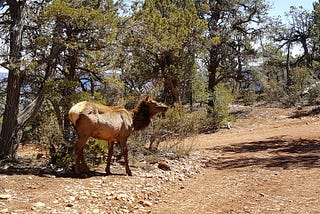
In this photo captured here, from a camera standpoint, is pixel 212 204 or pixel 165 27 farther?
pixel 165 27

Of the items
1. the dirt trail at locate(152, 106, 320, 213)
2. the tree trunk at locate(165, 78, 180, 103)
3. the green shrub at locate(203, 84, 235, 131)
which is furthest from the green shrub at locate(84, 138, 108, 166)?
the tree trunk at locate(165, 78, 180, 103)

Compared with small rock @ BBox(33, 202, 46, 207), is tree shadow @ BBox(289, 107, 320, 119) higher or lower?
higher

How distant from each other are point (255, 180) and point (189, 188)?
5.00 ft

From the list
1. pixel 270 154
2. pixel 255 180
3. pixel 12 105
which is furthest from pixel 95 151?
pixel 270 154

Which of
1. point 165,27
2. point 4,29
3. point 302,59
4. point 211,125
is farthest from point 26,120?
point 302,59

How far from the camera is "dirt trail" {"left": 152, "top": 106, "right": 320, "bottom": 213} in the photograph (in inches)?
288

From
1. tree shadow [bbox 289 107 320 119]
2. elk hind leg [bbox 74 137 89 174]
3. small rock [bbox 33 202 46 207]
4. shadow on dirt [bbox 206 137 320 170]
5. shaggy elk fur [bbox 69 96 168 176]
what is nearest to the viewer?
small rock [bbox 33 202 46 207]

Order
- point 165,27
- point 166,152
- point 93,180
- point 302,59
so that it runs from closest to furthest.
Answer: point 93,180 < point 166,152 < point 165,27 < point 302,59

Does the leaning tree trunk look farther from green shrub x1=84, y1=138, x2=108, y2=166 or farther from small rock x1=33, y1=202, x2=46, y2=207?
small rock x1=33, y1=202, x2=46, y2=207

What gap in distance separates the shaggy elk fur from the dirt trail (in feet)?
5.91

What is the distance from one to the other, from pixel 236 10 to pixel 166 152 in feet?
57.5

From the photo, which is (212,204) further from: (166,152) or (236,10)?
(236,10)

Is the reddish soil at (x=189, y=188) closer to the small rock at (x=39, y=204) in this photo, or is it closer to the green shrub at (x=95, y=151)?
the small rock at (x=39, y=204)

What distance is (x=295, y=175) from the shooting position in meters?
9.32
